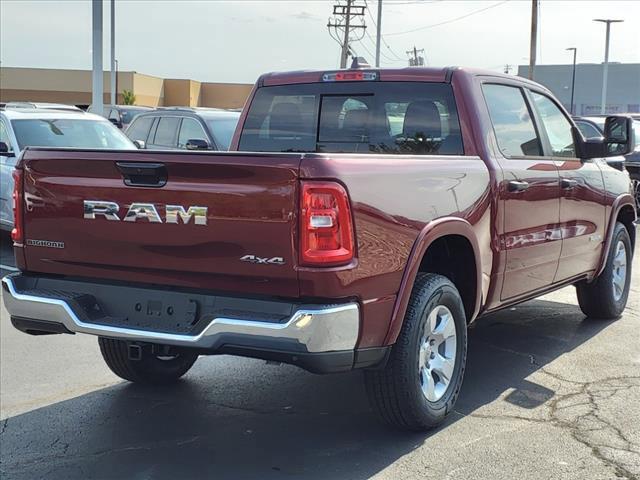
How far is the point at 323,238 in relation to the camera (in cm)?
353

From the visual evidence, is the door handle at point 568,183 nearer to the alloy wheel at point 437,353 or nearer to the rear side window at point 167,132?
the alloy wheel at point 437,353

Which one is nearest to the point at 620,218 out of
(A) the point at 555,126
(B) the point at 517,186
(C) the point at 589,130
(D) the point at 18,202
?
(A) the point at 555,126

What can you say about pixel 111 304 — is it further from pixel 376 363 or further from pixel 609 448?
pixel 609 448

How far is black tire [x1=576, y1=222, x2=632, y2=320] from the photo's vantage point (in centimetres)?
666

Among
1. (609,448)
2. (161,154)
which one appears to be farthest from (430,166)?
(609,448)

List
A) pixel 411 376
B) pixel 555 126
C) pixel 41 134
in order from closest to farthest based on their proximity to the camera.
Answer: pixel 411 376
pixel 555 126
pixel 41 134

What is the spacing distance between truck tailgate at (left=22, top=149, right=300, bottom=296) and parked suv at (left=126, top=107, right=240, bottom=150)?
7.44 meters

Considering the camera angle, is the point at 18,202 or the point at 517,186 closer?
the point at 18,202

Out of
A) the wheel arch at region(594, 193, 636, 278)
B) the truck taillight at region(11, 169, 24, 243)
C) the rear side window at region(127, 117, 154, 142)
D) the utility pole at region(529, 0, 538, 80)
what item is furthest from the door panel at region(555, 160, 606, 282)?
the utility pole at region(529, 0, 538, 80)

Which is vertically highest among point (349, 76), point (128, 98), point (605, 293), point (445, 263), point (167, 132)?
point (128, 98)

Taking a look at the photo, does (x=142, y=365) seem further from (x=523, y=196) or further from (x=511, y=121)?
(x=511, y=121)

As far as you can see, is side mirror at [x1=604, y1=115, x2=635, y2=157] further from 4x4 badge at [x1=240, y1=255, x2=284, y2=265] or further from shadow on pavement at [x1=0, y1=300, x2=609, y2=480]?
4x4 badge at [x1=240, y1=255, x2=284, y2=265]

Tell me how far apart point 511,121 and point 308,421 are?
2.40 m

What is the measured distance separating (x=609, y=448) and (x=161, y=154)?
272 centimetres
